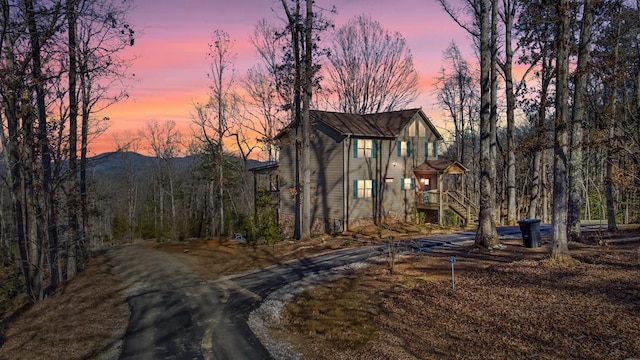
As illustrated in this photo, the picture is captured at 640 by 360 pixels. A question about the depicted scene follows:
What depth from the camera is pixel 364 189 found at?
30172 millimetres

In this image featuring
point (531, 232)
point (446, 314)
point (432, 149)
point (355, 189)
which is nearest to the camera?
point (446, 314)

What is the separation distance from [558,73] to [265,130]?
25.5m

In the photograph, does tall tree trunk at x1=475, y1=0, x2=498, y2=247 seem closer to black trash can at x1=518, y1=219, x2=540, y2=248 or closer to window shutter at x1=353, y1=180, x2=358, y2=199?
black trash can at x1=518, y1=219, x2=540, y2=248

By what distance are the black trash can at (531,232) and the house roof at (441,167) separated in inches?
569

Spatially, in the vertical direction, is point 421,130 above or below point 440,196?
above

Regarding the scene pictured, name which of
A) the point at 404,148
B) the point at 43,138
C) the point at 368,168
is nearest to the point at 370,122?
the point at 404,148

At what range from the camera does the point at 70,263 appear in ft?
70.6

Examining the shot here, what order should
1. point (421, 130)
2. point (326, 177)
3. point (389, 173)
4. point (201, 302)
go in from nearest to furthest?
1. point (201, 302)
2. point (326, 177)
3. point (389, 173)
4. point (421, 130)

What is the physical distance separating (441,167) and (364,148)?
253 inches

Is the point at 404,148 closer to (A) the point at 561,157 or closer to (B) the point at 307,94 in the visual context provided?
(B) the point at 307,94

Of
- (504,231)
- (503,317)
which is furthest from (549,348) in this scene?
(504,231)

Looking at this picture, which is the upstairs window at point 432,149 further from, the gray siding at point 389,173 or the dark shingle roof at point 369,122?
the dark shingle roof at point 369,122

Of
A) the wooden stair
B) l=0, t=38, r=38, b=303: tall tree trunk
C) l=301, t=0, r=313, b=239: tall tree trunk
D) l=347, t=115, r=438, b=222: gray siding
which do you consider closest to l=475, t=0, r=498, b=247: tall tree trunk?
l=301, t=0, r=313, b=239: tall tree trunk

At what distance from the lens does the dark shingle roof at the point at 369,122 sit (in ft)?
97.5
